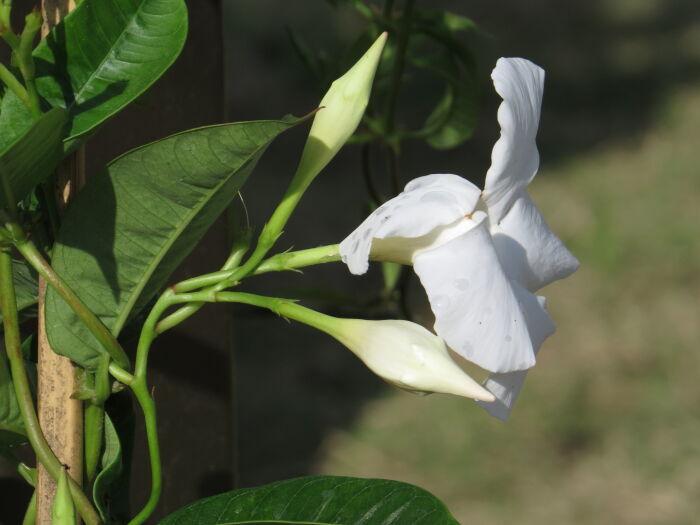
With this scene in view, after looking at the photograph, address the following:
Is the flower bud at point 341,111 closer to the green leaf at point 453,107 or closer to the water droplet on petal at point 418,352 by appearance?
the water droplet on petal at point 418,352

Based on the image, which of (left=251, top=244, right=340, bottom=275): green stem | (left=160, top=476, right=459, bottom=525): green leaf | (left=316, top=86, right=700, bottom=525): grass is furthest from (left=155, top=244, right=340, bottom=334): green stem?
(left=316, top=86, right=700, bottom=525): grass

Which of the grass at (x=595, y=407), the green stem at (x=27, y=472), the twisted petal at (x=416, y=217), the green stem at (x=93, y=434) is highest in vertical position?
the twisted petal at (x=416, y=217)

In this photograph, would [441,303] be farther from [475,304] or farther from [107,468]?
[107,468]

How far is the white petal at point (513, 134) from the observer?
0.46 m

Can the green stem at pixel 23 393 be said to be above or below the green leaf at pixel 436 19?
above

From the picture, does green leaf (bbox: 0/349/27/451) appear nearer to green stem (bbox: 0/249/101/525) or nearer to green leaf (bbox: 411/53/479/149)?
green stem (bbox: 0/249/101/525)

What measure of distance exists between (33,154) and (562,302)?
6.22ft

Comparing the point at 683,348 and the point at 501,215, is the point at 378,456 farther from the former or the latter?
the point at 501,215

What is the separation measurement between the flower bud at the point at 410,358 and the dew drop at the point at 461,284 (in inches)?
1.7

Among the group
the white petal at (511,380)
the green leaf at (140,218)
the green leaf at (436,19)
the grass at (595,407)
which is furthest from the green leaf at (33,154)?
the grass at (595,407)

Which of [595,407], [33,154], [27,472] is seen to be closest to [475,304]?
[33,154]

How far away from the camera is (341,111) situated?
0.54 m

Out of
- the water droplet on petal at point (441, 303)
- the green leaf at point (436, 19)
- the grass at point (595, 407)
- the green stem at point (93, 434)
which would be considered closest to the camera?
the water droplet on petal at point (441, 303)

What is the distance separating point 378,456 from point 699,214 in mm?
1078
